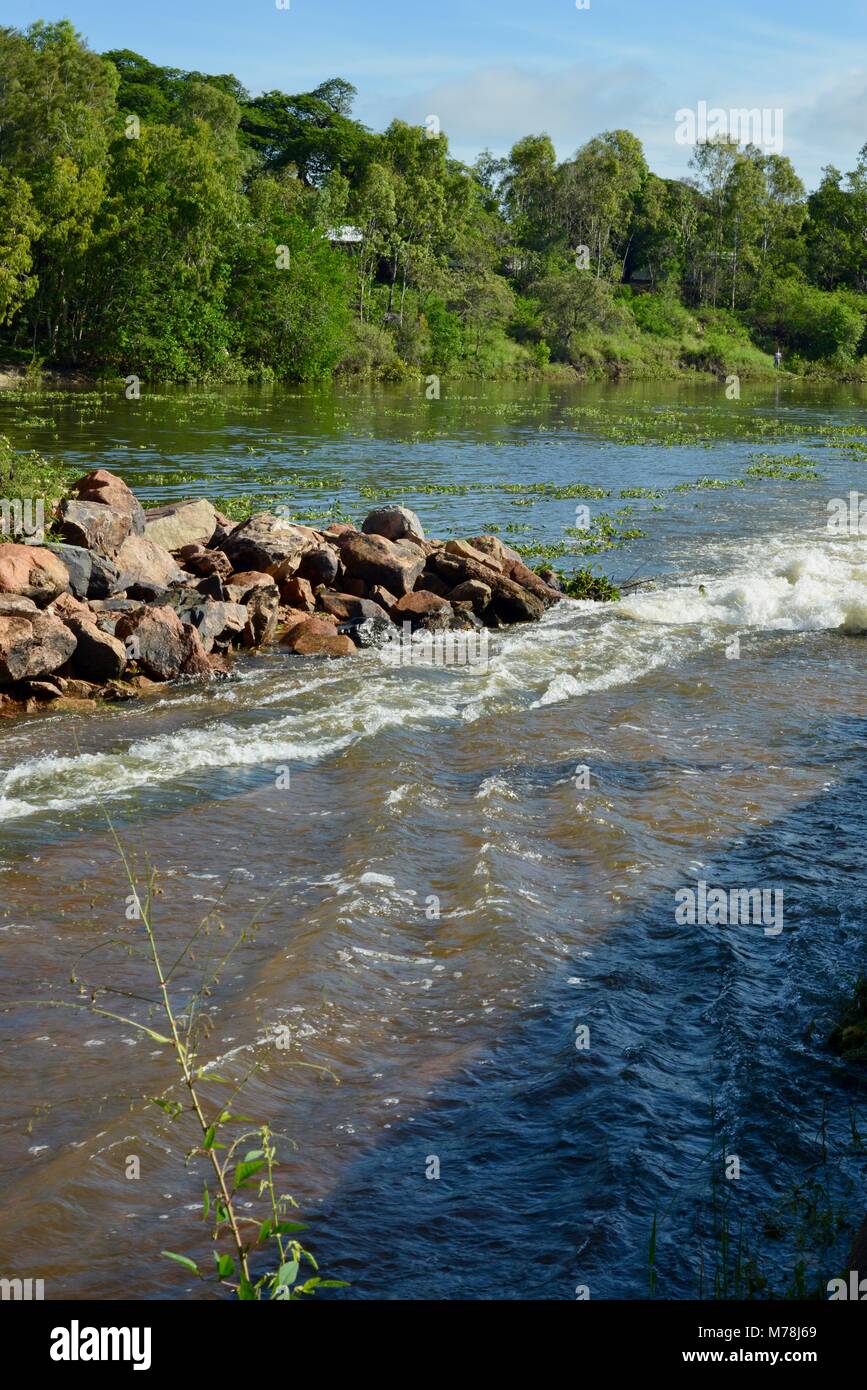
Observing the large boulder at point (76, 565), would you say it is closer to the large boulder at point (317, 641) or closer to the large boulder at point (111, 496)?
the large boulder at point (111, 496)

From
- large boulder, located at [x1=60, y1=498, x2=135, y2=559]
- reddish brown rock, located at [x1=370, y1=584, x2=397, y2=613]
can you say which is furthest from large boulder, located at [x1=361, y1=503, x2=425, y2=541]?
large boulder, located at [x1=60, y1=498, x2=135, y2=559]

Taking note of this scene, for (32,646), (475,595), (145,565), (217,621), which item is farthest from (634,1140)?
(145,565)

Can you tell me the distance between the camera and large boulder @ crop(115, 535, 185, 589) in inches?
627

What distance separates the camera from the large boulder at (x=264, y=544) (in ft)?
56.3

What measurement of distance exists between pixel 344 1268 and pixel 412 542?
14964 millimetres

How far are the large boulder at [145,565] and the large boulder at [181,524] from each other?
39.6 inches

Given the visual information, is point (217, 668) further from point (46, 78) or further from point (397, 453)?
point (46, 78)

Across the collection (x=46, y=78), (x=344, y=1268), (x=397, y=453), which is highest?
(x=46, y=78)

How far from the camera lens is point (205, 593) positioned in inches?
626

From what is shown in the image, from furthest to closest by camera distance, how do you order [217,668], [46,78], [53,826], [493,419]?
[46,78]
[493,419]
[217,668]
[53,826]

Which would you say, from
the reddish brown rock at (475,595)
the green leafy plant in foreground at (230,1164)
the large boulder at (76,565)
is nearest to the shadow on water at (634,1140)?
the green leafy plant in foreground at (230,1164)

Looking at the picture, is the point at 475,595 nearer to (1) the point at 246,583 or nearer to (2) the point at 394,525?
(2) the point at 394,525

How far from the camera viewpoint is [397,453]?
35.7 meters
